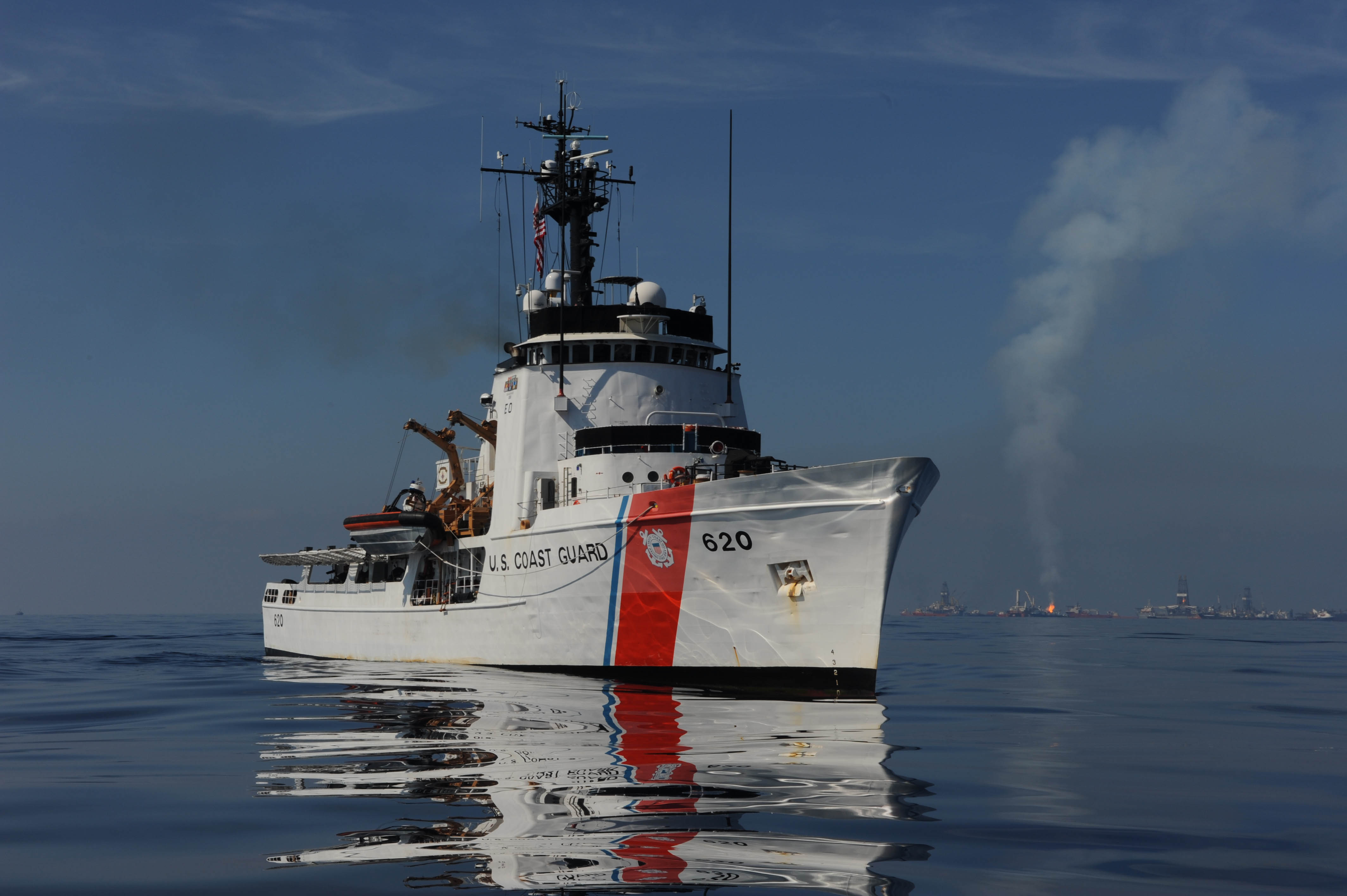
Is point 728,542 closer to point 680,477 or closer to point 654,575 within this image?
point 654,575

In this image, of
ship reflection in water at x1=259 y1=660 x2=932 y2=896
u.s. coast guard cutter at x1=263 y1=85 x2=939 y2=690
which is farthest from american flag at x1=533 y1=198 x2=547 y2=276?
ship reflection in water at x1=259 y1=660 x2=932 y2=896

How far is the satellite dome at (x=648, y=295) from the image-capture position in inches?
1063

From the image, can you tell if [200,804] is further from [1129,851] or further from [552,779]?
[1129,851]

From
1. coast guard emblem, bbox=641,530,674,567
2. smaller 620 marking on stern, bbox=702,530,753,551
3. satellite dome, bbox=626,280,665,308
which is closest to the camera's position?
smaller 620 marking on stern, bbox=702,530,753,551

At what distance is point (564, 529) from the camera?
22.3 meters

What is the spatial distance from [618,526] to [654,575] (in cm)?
126

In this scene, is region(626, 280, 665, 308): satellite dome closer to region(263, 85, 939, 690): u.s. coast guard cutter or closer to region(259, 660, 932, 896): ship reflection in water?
region(263, 85, 939, 690): u.s. coast guard cutter

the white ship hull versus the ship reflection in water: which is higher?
the white ship hull

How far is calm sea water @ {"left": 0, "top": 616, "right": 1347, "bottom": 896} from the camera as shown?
6.65 meters

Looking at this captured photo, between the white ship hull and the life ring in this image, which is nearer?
the white ship hull

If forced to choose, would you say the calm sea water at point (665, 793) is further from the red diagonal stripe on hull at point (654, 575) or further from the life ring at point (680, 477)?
the life ring at point (680, 477)

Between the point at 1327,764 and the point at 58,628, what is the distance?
89311mm

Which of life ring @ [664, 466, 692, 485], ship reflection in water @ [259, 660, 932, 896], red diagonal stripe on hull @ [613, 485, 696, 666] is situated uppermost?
life ring @ [664, 466, 692, 485]

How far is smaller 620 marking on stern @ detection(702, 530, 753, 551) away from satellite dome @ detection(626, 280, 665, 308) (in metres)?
9.03
